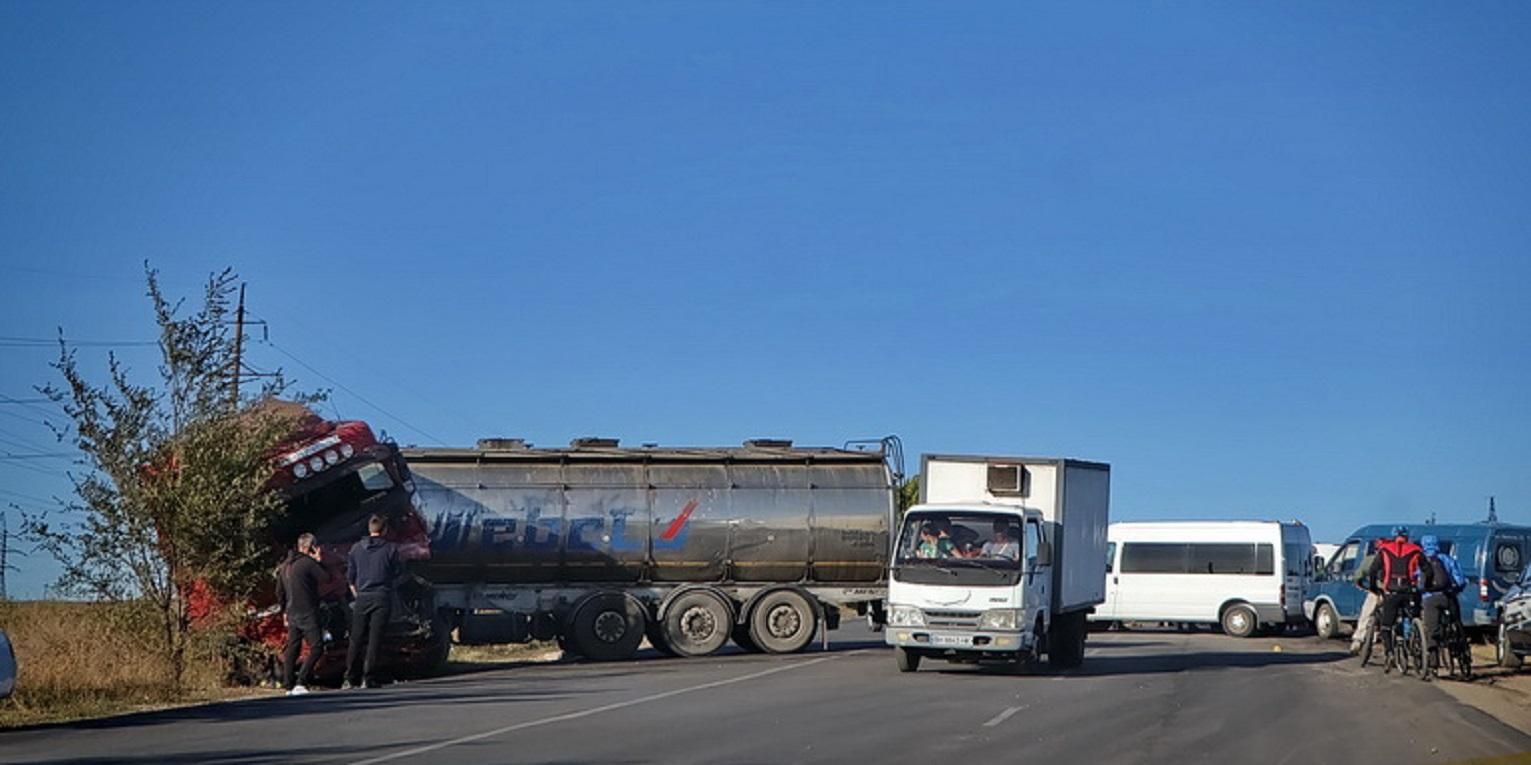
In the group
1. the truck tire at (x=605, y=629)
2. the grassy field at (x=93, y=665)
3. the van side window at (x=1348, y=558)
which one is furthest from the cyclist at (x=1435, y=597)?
the grassy field at (x=93, y=665)

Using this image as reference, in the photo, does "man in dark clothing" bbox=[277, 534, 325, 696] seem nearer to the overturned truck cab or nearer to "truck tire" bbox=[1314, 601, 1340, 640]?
the overturned truck cab

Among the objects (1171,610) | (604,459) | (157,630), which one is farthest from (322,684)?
(1171,610)

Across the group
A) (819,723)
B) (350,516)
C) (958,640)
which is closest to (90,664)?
(350,516)

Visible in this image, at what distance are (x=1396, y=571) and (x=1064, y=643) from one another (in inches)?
189

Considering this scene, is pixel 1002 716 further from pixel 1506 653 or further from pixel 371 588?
pixel 1506 653

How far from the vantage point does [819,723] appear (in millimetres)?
16797

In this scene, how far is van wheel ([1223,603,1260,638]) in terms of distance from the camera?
4191 cm

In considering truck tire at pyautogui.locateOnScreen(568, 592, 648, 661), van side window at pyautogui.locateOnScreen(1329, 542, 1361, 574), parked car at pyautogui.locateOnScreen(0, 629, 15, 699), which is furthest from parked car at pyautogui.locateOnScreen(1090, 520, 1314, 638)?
parked car at pyautogui.locateOnScreen(0, 629, 15, 699)

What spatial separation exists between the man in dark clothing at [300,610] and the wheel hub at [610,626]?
1042cm

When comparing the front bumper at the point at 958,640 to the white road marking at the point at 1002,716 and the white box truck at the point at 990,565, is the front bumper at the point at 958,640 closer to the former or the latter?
the white box truck at the point at 990,565

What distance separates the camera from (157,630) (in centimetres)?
2220

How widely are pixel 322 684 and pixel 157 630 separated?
2.05 metres

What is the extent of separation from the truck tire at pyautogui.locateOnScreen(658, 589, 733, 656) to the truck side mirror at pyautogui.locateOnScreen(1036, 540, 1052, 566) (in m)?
8.06

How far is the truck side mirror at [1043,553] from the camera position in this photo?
24.9 m
